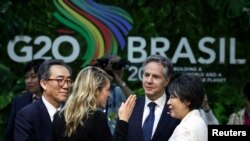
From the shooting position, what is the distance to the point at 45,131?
584 centimetres

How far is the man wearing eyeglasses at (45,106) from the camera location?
229 inches

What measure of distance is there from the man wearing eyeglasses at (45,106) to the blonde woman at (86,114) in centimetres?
34

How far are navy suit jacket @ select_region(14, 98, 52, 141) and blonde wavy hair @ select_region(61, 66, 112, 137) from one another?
45cm

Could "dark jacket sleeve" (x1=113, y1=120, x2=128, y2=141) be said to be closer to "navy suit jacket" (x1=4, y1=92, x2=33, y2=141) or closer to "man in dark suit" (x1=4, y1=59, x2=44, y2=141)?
"man in dark suit" (x1=4, y1=59, x2=44, y2=141)

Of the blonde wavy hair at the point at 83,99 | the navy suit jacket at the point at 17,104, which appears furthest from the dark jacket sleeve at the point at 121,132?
the navy suit jacket at the point at 17,104

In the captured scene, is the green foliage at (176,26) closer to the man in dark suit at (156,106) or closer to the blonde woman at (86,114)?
the man in dark suit at (156,106)

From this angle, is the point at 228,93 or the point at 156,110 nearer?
the point at 156,110

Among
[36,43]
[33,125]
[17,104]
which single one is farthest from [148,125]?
[36,43]

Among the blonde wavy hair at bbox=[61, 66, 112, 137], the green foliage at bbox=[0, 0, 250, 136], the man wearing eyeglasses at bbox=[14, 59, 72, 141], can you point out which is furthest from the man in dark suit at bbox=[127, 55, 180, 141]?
the green foliage at bbox=[0, 0, 250, 136]

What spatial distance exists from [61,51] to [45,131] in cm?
376

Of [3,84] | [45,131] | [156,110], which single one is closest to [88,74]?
[45,131]

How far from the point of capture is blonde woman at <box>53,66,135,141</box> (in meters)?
5.31

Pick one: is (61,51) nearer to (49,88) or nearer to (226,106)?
(226,106)

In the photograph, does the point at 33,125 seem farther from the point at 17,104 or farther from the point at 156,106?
the point at 17,104
